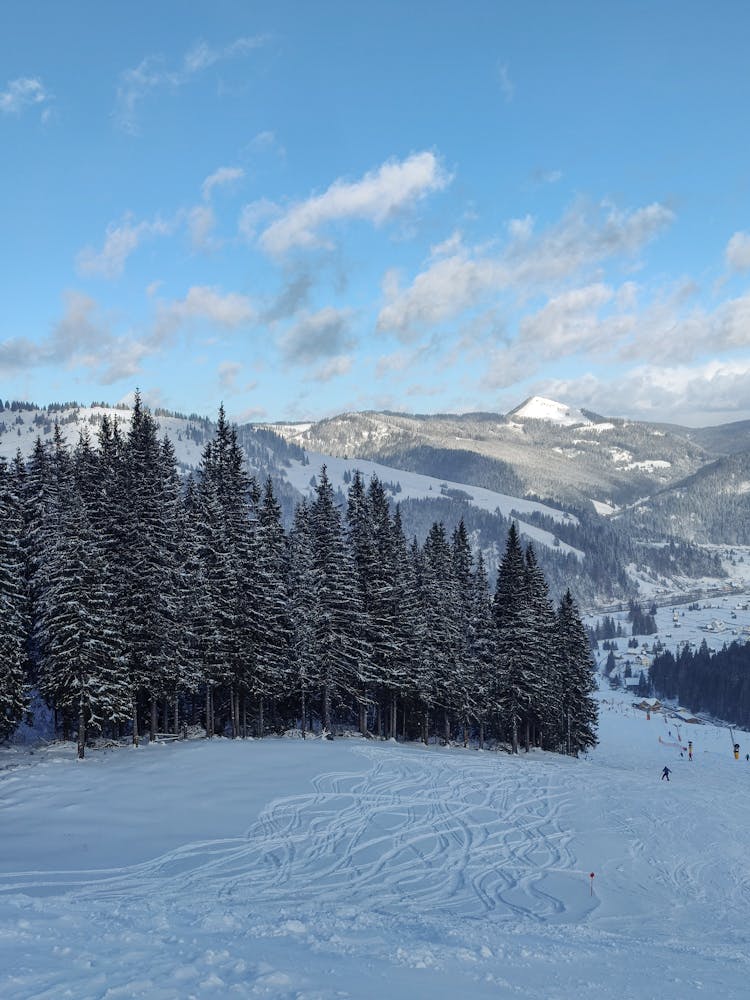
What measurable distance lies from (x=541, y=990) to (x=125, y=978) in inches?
253

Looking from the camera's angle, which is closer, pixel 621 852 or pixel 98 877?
pixel 98 877

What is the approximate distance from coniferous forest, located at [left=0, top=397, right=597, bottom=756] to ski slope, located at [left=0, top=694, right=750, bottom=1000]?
4850 mm

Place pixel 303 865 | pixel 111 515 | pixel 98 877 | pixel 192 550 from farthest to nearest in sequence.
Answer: pixel 192 550, pixel 111 515, pixel 303 865, pixel 98 877

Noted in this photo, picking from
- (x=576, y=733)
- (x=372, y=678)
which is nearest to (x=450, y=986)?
(x=372, y=678)

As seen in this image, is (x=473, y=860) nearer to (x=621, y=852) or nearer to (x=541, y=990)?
(x=621, y=852)

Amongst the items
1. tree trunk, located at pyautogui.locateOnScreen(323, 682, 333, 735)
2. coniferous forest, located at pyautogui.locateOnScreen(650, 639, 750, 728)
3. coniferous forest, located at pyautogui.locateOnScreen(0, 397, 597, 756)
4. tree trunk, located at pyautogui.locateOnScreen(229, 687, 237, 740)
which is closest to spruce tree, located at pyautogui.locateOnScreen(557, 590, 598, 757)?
coniferous forest, located at pyautogui.locateOnScreen(0, 397, 597, 756)

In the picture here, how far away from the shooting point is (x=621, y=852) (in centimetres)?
2442

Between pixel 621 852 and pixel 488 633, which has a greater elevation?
pixel 488 633

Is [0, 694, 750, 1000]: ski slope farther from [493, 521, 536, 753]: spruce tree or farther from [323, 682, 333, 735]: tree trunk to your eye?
[493, 521, 536, 753]: spruce tree

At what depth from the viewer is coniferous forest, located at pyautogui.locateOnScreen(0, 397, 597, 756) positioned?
3272 centimetres

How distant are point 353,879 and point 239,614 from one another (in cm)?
2313

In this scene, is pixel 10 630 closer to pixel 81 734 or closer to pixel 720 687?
pixel 81 734

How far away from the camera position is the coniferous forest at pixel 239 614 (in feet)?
107

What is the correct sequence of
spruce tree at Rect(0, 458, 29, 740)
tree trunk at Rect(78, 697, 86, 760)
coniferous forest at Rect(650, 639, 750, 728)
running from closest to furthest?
spruce tree at Rect(0, 458, 29, 740)
tree trunk at Rect(78, 697, 86, 760)
coniferous forest at Rect(650, 639, 750, 728)
